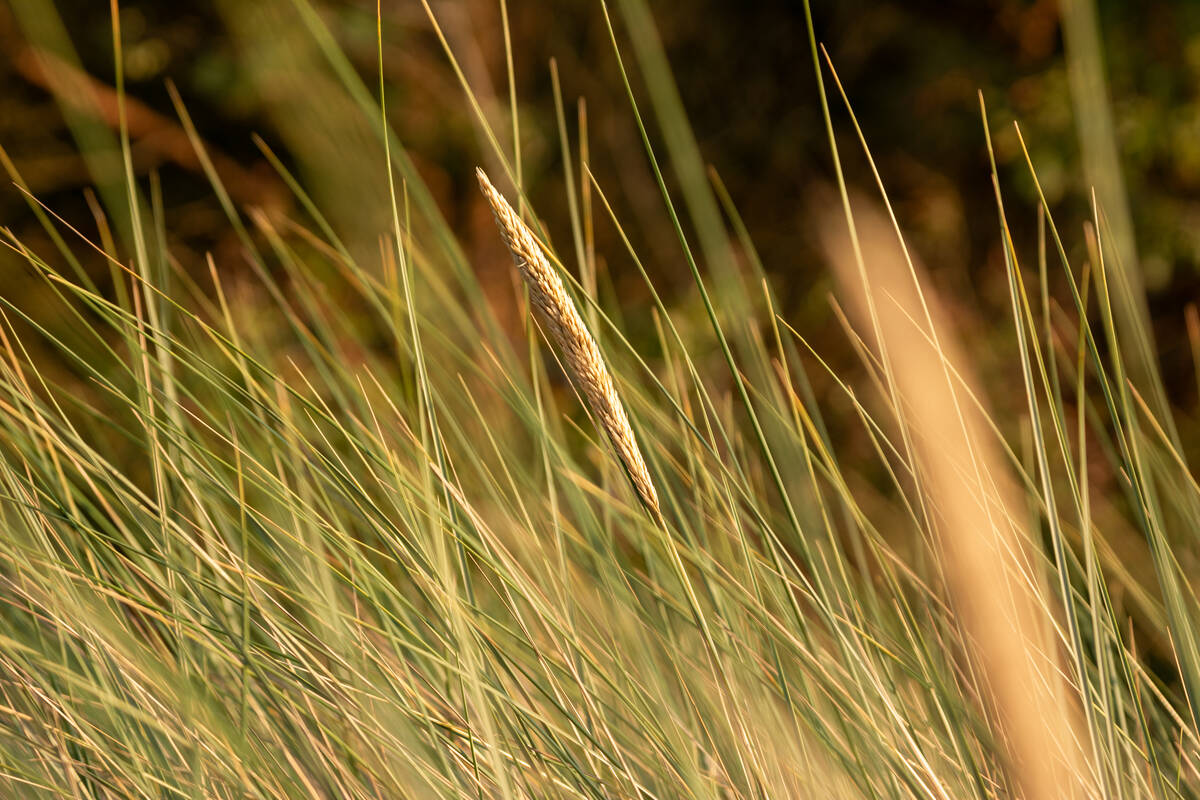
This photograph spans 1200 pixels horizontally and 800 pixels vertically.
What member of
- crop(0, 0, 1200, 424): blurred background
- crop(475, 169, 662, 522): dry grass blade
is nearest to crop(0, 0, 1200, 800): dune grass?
crop(475, 169, 662, 522): dry grass blade

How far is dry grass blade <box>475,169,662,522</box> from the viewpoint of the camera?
410mm

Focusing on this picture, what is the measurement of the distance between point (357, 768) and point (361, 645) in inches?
4.4

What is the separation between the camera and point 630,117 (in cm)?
284

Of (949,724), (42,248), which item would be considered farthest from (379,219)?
(42,248)

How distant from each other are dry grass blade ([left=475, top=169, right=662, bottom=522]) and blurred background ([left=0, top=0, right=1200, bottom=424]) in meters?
2.17

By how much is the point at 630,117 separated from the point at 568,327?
255cm

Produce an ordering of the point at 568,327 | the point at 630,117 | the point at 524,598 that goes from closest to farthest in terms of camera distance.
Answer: the point at 568,327 < the point at 524,598 < the point at 630,117

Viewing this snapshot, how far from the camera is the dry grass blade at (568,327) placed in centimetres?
41

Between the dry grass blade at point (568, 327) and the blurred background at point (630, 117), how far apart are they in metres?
2.17

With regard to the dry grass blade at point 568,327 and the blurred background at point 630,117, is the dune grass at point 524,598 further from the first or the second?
the blurred background at point 630,117

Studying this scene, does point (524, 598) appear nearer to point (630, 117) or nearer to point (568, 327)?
point (568, 327)

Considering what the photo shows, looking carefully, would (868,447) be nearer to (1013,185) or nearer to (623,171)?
(1013,185)

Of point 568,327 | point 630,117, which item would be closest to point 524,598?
point 568,327

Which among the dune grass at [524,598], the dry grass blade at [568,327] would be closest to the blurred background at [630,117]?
the dune grass at [524,598]
